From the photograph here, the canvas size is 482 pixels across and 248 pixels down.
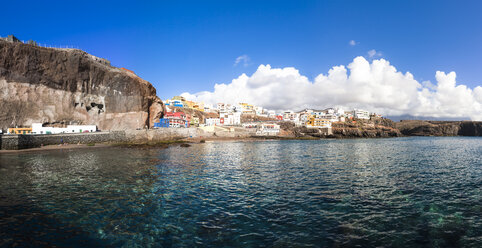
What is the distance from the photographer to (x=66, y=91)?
76.9 meters

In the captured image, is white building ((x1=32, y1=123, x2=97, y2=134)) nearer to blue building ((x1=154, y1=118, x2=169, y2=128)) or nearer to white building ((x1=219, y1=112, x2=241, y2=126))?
blue building ((x1=154, y1=118, x2=169, y2=128))

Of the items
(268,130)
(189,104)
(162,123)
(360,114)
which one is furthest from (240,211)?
(360,114)

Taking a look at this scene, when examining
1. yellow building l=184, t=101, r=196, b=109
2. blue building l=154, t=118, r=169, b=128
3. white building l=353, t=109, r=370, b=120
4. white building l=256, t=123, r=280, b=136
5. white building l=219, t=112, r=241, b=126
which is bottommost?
white building l=256, t=123, r=280, b=136

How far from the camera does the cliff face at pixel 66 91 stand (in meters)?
65.4

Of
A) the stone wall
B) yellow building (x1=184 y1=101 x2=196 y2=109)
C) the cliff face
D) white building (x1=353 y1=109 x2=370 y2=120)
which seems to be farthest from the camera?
white building (x1=353 y1=109 x2=370 y2=120)

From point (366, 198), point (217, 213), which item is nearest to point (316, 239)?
point (217, 213)

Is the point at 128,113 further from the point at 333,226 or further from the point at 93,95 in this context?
the point at 333,226

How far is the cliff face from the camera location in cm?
6538

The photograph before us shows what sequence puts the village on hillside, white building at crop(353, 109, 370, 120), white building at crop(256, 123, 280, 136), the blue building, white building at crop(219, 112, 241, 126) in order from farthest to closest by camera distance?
white building at crop(353, 109, 370, 120) < white building at crop(219, 112, 241, 126) < white building at crop(256, 123, 280, 136) < the village on hillside < the blue building

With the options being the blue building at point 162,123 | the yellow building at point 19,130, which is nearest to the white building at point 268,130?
the blue building at point 162,123

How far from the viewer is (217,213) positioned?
43.1 feet

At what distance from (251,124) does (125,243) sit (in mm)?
131542

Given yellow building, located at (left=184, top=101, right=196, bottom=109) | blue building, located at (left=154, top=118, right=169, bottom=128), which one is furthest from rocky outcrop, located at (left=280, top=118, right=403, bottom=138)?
yellow building, located at (left=184, top=101, right=196, bottom=109)

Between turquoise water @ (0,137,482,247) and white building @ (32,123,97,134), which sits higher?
white building @ (32,123,97,134)
